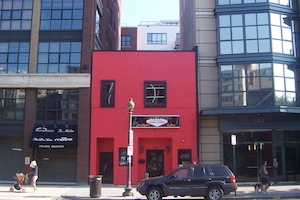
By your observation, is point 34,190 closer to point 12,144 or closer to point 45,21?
point 12,144

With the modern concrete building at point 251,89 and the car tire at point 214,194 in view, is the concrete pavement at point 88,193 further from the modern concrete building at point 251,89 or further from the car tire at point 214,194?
the modern concrete building at point 251,89

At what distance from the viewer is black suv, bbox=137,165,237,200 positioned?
17594 mm

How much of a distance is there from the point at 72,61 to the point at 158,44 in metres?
41.5

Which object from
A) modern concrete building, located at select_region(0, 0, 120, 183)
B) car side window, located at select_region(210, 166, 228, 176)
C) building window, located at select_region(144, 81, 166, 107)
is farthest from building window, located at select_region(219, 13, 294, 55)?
car side window, located at select_region(210, 166, 228, 176)

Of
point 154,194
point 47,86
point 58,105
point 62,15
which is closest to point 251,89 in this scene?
point 154,194

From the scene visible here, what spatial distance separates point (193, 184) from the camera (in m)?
17.7

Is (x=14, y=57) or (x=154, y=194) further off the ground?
(x=14, y=57)

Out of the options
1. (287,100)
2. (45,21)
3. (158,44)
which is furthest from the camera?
(158,44)

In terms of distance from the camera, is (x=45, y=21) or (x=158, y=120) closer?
(x=158, y=120)

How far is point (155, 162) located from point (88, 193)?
638 centimetres

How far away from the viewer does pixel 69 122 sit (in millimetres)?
25781

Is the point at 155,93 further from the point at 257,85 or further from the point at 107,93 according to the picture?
the point at 257,85

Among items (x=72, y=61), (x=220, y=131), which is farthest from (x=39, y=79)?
(x=220, y=131)

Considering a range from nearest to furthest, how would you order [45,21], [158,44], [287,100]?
1. [287,100]
2. [45,21]
3. [158,44]
